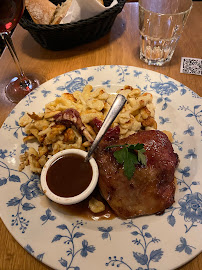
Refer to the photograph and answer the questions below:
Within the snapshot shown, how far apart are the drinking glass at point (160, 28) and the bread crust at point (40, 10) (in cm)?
92

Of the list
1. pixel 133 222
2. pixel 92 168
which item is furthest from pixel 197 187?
pixel 92 168

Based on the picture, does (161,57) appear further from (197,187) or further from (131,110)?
(197,187)

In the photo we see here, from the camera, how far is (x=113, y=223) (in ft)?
4.45

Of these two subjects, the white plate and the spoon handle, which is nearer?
the white plate

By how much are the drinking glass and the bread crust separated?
0.92 metres

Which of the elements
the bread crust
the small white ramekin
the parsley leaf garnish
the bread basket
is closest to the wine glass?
the bread basket

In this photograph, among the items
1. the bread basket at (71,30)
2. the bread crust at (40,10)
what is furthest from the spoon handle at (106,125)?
the bread crust at (40,10)

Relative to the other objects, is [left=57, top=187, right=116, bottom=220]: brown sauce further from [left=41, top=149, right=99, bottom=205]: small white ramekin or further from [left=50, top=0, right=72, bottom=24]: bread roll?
[left=50, top=0, right=72, bottom=24]: bread roll

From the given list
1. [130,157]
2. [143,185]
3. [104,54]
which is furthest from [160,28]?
[143,185]

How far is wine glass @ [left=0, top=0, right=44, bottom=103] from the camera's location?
1582 mm

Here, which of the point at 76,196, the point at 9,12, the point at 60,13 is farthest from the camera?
the point at 60,13

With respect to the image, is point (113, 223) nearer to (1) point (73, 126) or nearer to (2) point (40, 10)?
(1) point (73, 126)

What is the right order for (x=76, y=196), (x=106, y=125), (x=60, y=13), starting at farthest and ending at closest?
(x=60, y=13)
(x=106, y=125)
(x=76, y=196)

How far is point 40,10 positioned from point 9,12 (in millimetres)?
756
